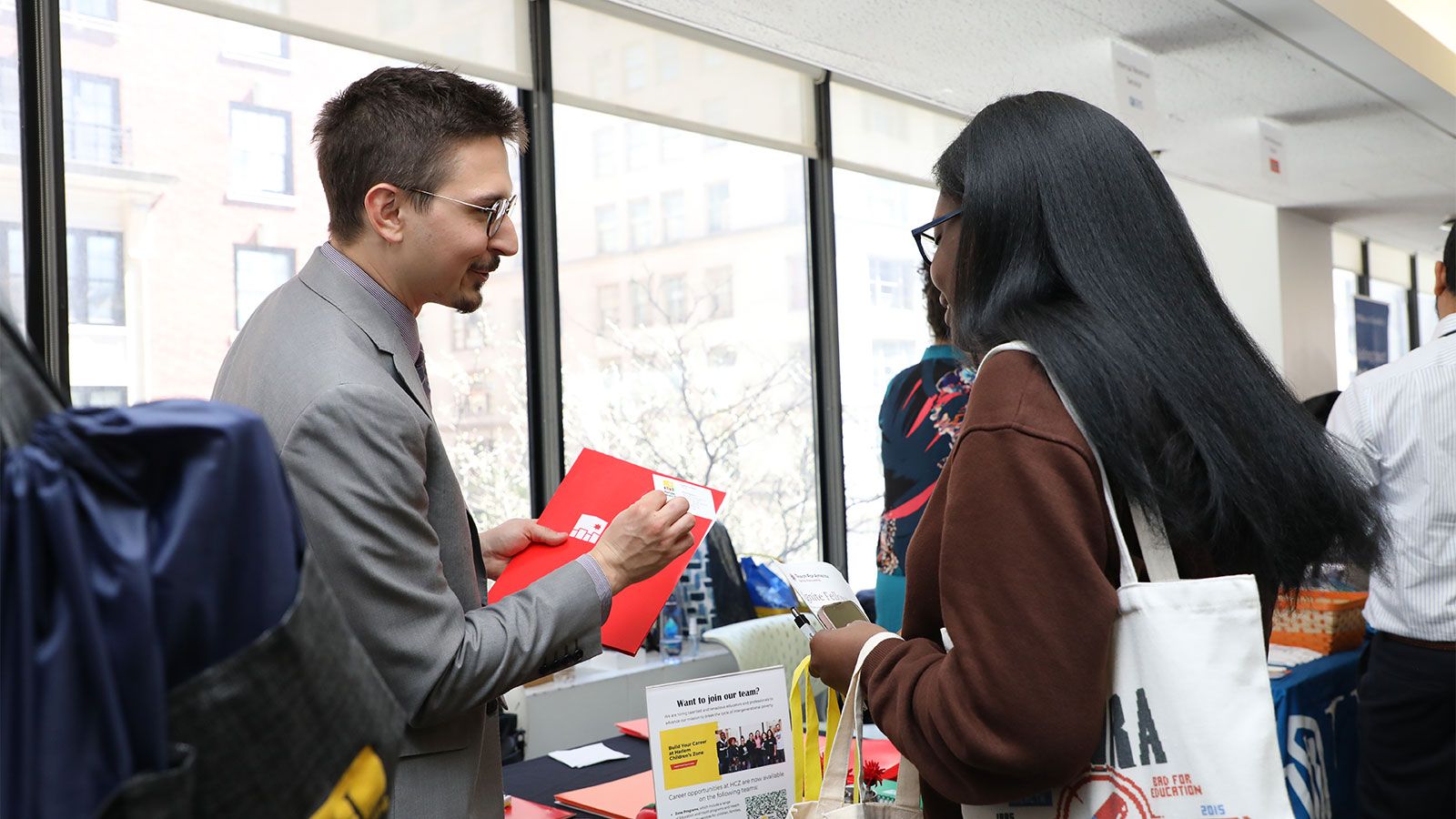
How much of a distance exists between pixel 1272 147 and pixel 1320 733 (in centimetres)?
376

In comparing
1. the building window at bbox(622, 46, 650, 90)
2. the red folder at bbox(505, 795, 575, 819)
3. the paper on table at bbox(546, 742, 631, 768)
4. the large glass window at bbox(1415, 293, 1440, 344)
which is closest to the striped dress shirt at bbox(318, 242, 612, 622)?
the red folder at bbox(505, 795, 575, 819)

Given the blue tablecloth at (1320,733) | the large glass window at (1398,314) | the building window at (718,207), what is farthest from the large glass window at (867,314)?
the large glass window at (1398,314)

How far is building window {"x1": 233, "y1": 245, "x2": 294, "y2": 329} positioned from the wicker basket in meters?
3.45

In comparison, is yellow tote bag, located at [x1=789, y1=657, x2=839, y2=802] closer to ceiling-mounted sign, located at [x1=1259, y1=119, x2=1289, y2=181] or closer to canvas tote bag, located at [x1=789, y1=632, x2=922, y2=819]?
canvas tote bag, located at [x1=789, y1=632, x2=922, y2=819]

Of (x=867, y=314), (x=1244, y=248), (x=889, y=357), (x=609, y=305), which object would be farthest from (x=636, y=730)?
(x=1244, y=248)

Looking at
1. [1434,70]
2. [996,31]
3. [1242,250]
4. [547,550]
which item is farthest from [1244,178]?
[547,550]

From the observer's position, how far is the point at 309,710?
69cm

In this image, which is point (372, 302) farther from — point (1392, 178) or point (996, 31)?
point (1392, 178)

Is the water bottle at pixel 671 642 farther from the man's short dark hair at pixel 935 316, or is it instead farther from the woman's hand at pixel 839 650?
the woman's hand at pixel 839 650

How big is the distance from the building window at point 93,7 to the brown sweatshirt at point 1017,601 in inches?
121

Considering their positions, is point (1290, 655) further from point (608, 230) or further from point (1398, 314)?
point (1398, 314)

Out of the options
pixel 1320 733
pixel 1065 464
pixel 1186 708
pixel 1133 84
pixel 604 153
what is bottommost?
pixel 1320 733

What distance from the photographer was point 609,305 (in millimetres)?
4578

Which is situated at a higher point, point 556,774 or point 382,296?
point 382,296
